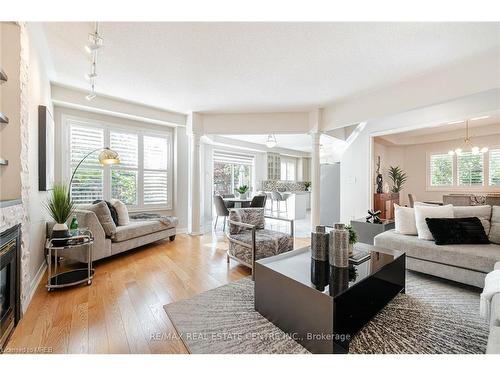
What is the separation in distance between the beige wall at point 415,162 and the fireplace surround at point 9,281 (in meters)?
6.97

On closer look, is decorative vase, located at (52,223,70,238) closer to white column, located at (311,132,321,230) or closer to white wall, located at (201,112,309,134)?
white wall, located at (201,112,309,134)

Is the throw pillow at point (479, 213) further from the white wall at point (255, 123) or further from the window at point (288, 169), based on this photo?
the window at point (288, 169)

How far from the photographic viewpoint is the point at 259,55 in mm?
2564

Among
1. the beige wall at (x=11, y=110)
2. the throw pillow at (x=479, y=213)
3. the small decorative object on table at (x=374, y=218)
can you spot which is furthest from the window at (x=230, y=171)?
the throw pillow at (x=479, y=213)

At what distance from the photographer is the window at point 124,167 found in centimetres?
396

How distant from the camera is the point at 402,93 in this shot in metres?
3.28

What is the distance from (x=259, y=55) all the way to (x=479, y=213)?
3305 millimetres

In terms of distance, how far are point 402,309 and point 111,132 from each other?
16.7ft

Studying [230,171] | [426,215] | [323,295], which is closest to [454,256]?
[426,215]

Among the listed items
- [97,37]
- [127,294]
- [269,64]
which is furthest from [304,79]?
[127,294]

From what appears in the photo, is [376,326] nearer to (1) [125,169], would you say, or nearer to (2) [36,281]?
(2) [36,281]

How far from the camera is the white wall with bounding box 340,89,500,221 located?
3.56 meters

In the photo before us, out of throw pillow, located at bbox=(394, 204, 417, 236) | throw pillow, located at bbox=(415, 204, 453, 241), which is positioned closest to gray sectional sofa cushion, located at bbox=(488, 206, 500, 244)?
throw pillow, located at bbox=(415, 204, 453, 241)

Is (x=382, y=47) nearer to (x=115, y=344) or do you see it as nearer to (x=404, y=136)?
(x=115, y=344)
